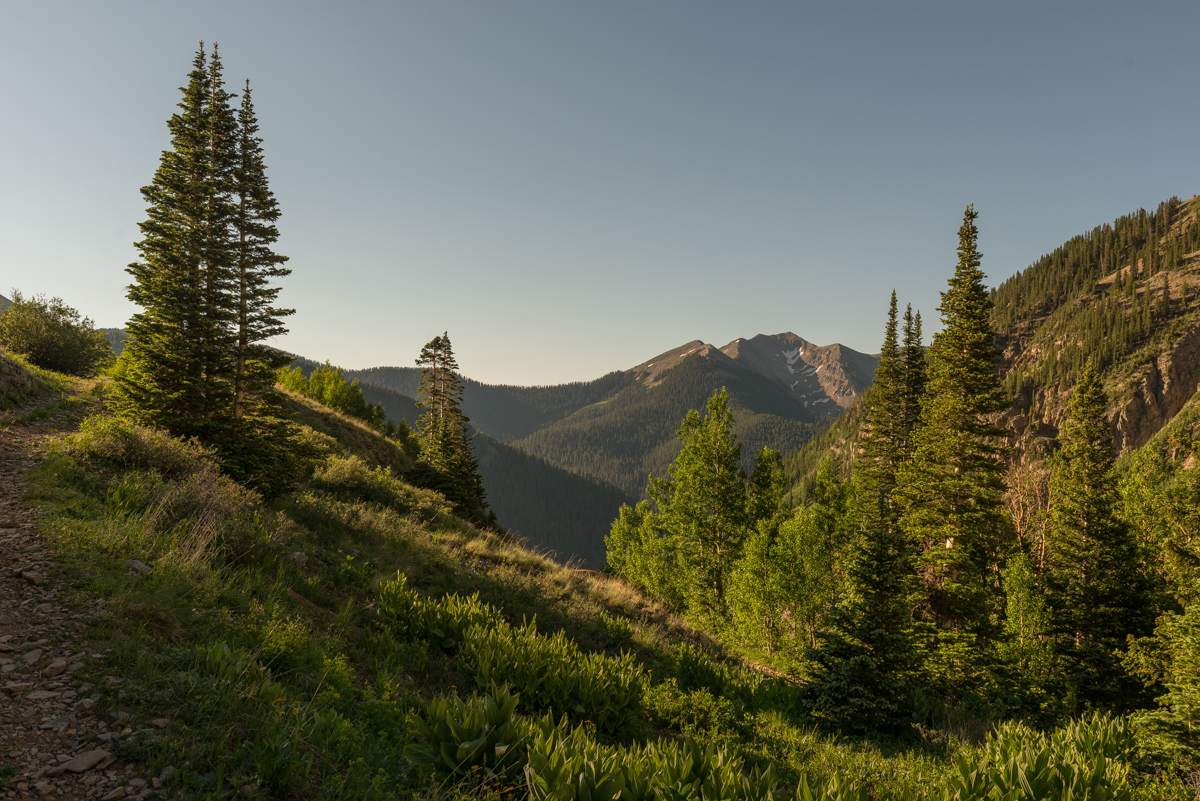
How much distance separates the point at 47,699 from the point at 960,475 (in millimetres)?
22573

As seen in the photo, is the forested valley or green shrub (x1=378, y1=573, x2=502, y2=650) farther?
green shrub (x1=378, y1=573, x2=502, y2=650)

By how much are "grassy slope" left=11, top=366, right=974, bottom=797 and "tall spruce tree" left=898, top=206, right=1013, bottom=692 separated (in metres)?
9.72

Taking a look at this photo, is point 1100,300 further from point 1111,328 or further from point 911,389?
point 911,389

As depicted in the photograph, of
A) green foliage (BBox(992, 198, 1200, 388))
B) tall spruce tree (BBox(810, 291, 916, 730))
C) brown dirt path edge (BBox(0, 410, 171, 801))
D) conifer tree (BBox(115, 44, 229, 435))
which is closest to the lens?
A: brown dirt path edge (BBox(0, 410, 171, 801))

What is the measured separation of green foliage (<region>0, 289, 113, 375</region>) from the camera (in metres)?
23.7

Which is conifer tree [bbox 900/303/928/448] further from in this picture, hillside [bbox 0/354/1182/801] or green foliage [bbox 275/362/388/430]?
green foliage [bbox 275/362/388/430]

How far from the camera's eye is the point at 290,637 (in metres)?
5.44

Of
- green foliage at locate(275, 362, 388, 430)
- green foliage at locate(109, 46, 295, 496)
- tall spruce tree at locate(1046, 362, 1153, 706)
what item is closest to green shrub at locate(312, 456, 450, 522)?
green foliage at locate(109, 46, 295, 496)

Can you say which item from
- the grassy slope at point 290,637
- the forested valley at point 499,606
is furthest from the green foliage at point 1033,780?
the grassy slope at point 290,637

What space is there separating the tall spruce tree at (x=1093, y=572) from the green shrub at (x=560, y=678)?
2152 cm

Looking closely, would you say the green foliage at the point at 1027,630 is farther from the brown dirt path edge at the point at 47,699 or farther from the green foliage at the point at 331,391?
the green foliage at the point at 331,391

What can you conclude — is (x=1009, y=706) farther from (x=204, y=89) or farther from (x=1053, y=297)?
(x=1053, y=297)

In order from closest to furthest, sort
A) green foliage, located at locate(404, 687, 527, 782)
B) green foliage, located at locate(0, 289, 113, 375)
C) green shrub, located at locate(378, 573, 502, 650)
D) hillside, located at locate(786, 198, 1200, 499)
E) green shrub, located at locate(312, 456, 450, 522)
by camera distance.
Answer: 1. green foliage, located at locate(404, 687, 527, 782)
2. green shrub, located at locate(378, 573, 502, 650)
3. green shrub, located at locate(312, 456, 450, 522)
4. green foliage, located at locate(0, 289, 113, 375)
5. hillside, located at locate(786, 198, 1200, 499)

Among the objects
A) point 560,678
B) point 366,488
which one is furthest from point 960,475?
point 366,488
